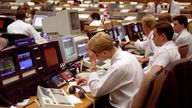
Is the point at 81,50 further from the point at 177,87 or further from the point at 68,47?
the point at 177,87

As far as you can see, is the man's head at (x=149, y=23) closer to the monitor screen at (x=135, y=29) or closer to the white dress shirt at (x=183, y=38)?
the white dress shirt at (x=183, y=38)

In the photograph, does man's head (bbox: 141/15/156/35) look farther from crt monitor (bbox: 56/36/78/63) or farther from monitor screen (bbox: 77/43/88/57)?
crt monitor (bbox: 56/36/78/63)

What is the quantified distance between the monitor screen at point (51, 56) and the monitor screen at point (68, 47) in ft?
0.91

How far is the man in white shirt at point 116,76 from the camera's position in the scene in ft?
7.91

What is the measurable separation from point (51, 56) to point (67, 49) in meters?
0.42

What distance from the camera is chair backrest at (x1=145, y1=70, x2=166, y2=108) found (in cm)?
198

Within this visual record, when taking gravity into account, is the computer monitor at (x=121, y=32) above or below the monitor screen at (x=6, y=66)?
below

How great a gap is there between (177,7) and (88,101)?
697cm

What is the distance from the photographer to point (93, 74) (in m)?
2.66

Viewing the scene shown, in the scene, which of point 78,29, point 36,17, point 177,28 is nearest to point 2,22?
point 36,17

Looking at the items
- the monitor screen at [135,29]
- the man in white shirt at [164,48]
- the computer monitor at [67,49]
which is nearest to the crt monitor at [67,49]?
the computer monitor at [67,49]

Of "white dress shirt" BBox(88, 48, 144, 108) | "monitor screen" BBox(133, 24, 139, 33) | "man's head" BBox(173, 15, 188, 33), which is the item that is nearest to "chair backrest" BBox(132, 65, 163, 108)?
"white dress shirt" BBox(88, 48, 144, 108)

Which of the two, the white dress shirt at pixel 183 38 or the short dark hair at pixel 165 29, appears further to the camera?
the white dress shirt at pixel 183 38

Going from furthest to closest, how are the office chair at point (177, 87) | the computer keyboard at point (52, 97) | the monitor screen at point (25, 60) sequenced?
1. the monitor screen at point (25, 60)
2. the computer keyboard at point (52, 97)
3. the office chair at point (177, 87)
